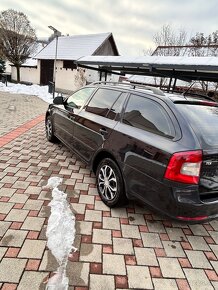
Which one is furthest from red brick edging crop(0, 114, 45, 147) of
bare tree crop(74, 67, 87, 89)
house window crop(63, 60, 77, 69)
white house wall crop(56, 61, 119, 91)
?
house window crop(63, 60, 77, 69)

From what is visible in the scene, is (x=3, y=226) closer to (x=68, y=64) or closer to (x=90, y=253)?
(x=90, y=253)

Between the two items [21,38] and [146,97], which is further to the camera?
[21,38]

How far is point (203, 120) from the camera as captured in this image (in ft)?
8.50

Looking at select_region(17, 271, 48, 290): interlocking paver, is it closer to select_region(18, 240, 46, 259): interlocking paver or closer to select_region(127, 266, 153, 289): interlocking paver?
select_region(18, 240, 46, 259): interlocking paver

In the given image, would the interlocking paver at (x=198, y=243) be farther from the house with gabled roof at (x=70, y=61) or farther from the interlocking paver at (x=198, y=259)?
the house with gabled roof at (x=70, y=61)

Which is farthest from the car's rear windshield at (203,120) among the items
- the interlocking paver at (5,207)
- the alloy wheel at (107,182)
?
the interlocking paver at (5,207)

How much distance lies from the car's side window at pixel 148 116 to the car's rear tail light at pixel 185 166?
0.27 metres

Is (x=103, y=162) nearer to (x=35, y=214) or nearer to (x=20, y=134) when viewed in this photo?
(x=35, y=214)

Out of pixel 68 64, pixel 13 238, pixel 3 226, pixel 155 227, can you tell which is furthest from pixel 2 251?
pixel 68 64

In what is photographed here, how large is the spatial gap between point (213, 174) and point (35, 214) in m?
Answer: 2.08

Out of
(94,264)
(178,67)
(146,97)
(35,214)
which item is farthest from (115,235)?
(178,67)

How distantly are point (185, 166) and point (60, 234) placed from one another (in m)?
1.50

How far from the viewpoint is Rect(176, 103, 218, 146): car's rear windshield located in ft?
7.75

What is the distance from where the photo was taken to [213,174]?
234 centimetres
